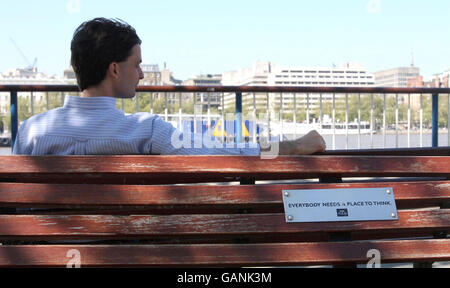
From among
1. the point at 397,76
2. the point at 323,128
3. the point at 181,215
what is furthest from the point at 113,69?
the point at 397,76

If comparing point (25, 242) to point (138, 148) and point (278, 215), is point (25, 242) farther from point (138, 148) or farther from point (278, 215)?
point (278, 215)

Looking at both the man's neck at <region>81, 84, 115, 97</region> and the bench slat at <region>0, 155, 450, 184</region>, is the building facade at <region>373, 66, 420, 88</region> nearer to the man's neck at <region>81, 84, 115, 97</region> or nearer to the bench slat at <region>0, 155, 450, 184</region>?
the bench slat at <region>0, 155, 450, 184</region>

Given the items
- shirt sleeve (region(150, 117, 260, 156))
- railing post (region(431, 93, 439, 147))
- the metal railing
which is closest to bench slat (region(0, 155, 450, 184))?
shirt sleeve (region(150, 117, 260, 156))

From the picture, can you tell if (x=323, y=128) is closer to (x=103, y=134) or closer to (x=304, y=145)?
(x=304, y=145)

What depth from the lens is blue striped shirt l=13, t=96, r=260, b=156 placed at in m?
2.23

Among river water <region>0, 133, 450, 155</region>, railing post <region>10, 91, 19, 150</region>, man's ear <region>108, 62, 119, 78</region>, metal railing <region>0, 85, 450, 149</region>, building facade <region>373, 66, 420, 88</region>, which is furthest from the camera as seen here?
building facade <region>373, 66, 420, 88</region>

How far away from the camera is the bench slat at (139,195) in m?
2.10

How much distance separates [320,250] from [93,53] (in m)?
1.26

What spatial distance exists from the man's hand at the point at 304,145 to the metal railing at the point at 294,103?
168 inches

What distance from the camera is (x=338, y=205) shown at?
2174 mm

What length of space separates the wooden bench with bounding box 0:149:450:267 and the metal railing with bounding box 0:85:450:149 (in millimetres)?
4434
